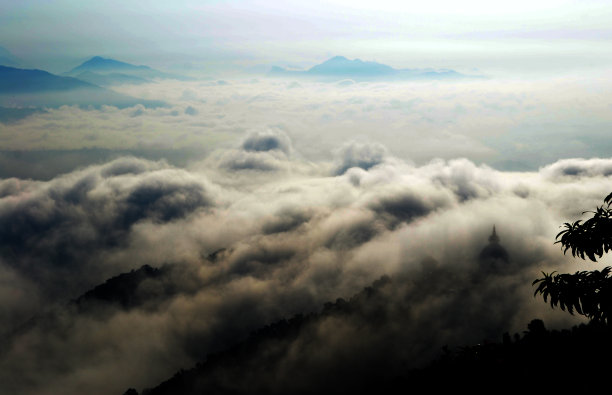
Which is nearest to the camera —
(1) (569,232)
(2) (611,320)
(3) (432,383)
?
(2) (611,320)

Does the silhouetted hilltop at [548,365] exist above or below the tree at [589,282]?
below

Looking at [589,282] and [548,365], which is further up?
[589,282]

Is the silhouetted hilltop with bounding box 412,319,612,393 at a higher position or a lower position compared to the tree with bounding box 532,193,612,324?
lower

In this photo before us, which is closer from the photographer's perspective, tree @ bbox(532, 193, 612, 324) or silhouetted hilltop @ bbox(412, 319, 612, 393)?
tree @ bbox(532, 193, 612, 324)

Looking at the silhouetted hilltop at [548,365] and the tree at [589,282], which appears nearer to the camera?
the tree at [589,282]

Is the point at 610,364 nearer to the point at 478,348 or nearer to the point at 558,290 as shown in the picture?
the point at 478,348

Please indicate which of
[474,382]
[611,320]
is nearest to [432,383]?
[474,382]

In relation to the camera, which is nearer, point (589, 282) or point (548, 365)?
point (589, 282)

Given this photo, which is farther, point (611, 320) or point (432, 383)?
point (432, 383)
